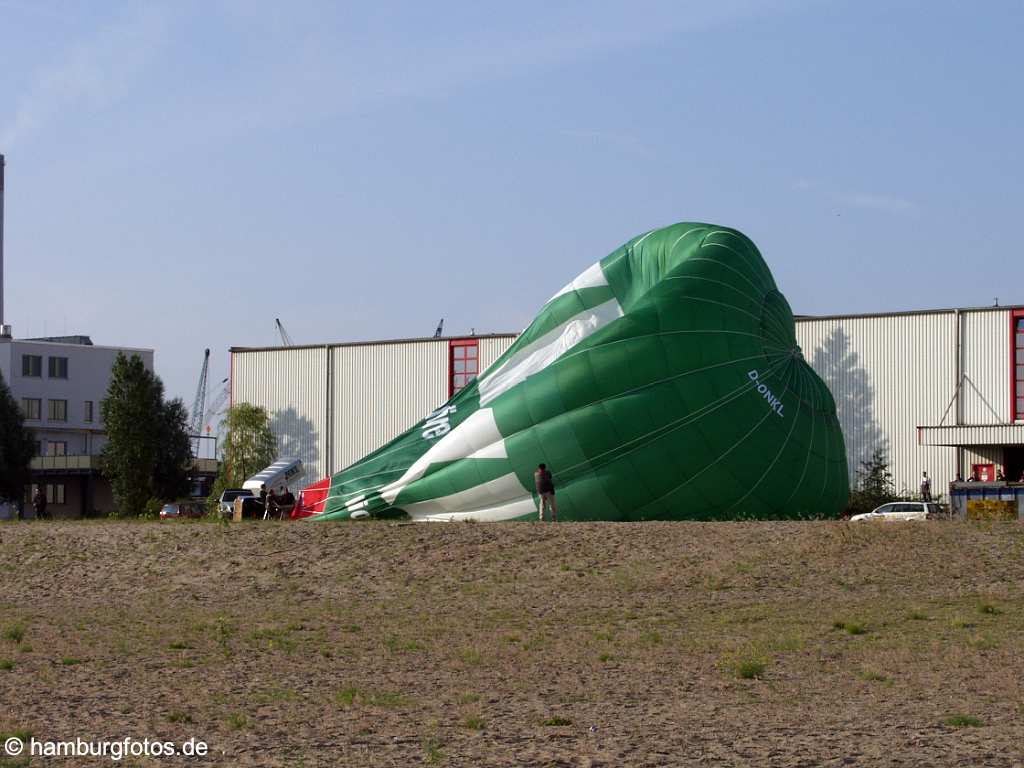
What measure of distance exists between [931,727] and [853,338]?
3794cm

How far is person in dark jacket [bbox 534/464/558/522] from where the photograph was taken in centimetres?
2608

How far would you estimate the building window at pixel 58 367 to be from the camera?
294 ft

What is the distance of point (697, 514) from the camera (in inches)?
1049

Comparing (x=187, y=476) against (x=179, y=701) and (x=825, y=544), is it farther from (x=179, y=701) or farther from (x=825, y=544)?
(x=179, y=701)

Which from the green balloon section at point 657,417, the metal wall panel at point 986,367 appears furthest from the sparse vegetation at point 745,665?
the metal wall panel at point 986,367

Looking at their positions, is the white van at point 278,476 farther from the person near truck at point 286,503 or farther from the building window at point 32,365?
the building window at point 32,365

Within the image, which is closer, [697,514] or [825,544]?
[825,544]

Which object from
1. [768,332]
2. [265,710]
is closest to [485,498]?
[768,332]

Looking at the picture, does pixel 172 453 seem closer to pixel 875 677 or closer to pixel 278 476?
pixel 278 476

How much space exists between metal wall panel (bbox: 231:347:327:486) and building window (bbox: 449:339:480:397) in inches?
246

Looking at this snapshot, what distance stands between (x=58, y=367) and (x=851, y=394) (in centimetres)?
5642

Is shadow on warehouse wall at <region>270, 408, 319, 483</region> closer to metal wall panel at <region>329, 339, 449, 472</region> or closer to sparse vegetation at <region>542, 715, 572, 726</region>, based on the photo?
metal wall panel at <region>329, 339, 449, 472</region>

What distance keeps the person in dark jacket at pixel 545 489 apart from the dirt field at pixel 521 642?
3.95 ft

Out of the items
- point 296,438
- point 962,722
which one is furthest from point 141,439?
point 962,722
